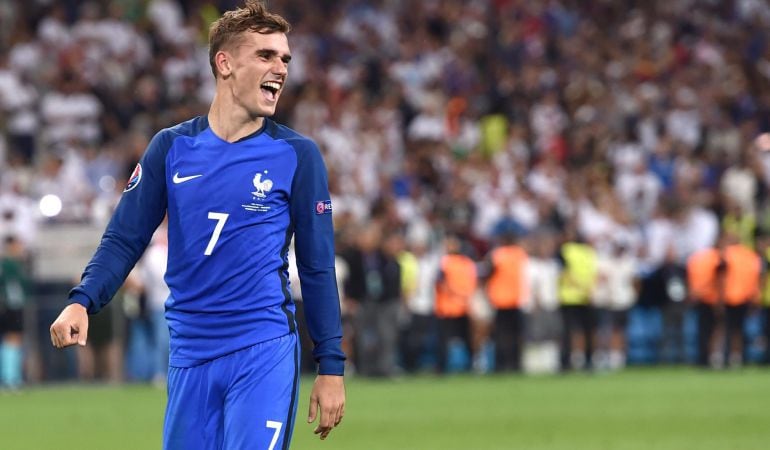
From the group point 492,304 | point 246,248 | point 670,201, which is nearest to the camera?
point 246,248

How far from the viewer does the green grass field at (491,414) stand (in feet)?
46.0

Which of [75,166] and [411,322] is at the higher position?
[75,166]

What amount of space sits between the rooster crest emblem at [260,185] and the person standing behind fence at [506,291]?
677 inches

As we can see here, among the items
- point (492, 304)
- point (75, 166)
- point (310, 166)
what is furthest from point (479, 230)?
point (310, 166)

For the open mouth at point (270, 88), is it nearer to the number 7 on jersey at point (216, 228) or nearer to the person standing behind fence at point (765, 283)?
the number 7 on jersey at point (216, 228)

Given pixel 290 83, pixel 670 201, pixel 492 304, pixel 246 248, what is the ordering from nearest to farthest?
pixel 246 248 < pixel 492 304 < pixel 670 201 < pixel 290 83

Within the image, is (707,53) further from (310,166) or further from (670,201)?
(310,166)

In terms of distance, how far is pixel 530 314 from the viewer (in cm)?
2345

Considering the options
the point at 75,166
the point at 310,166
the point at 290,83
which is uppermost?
the point at 290,83

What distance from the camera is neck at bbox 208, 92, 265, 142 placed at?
600 cm

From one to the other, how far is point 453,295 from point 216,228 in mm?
17233

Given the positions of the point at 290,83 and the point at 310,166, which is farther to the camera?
the point at 290,83

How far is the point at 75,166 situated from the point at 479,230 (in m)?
6.16

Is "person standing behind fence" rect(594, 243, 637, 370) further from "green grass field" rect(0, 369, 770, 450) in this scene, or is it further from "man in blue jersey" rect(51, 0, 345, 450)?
"man in blue jersey" rect(51, 0, 345, 450)
